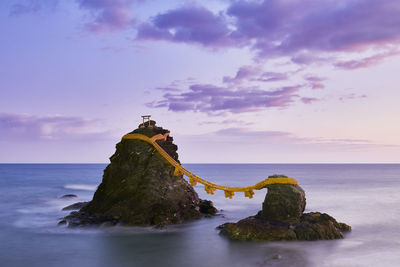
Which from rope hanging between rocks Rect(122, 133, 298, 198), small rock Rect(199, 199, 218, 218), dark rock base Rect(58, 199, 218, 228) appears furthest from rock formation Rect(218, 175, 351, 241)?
small rock Rect(199, 199, 218, 218)

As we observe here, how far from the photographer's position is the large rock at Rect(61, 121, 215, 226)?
12.1 meters

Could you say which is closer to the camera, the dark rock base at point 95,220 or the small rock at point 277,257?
the small rock at point 277,257

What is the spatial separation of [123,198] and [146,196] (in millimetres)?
979

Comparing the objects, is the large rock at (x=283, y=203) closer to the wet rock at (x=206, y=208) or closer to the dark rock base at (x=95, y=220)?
the dark rock base at (x=95, y=220)

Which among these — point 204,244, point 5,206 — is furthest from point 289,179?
point 5,206

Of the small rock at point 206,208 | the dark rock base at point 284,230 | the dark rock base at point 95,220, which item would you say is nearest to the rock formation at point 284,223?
the dark rock base at point 284,230

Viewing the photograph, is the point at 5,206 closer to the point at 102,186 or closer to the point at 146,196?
the point at 102,186

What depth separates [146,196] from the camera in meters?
12.2

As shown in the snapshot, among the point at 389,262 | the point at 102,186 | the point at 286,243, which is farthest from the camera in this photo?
the point at 102,186

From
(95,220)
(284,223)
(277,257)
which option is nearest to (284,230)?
(284,223)

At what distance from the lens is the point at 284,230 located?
32.7ft

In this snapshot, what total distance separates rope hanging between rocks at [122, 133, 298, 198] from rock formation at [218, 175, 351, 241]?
0.18 meters

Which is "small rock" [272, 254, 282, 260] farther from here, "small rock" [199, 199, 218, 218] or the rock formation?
"small rock" [199, 199, 218, 218]

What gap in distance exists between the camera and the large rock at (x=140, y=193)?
12.1 metres
